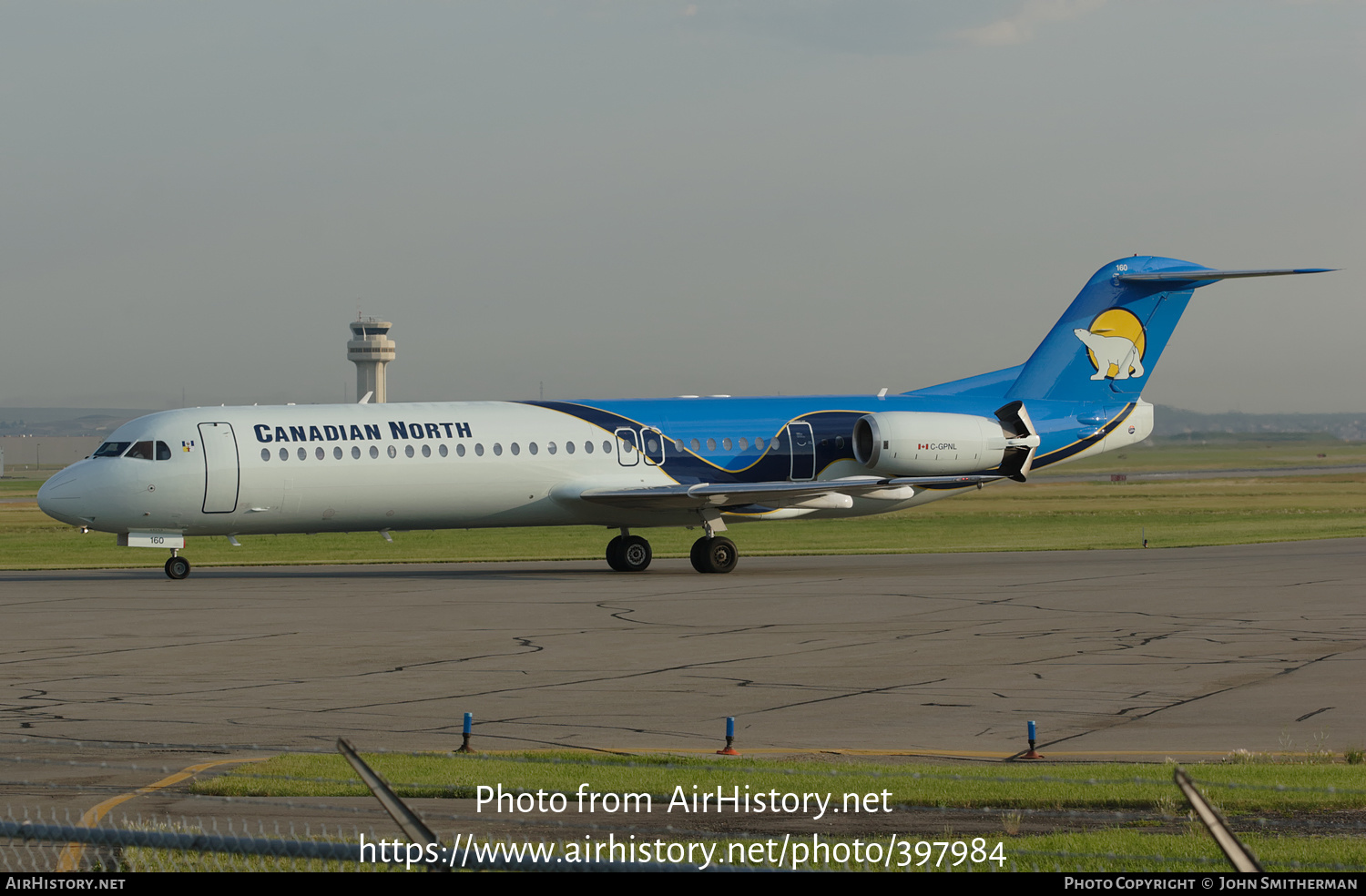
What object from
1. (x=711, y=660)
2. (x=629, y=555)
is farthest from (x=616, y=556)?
(x=711, y=660)

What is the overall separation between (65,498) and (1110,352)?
26.0m

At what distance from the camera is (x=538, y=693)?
1603 cm

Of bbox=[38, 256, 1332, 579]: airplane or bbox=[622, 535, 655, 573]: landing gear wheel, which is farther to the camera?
Answer: bbox=[622, 535, 655, 573]: landing gear wheel

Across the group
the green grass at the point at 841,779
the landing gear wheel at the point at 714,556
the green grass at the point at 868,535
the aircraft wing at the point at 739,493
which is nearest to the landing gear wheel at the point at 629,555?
the aircraft wing at the point at 739,493

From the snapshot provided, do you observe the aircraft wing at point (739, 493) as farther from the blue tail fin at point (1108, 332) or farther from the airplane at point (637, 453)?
the blue tail fin at point (1108, 332)

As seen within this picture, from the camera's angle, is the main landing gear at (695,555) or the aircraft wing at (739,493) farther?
the main landing gear at (695,555)

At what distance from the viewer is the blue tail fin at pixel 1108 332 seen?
1492 inches

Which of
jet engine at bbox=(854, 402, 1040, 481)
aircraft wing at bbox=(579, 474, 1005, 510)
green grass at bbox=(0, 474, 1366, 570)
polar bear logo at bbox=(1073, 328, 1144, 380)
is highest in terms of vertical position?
polar bear logo at bbox=(1073, 328, 1144, 380)

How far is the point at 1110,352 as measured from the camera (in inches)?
1500

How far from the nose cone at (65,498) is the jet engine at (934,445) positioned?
59.2 feet

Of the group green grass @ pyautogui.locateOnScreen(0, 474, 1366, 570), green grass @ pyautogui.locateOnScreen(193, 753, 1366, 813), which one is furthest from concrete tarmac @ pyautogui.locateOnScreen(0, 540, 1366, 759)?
green grass @ pyautogui.locateOnScreen(0, 474, 1366, 570)

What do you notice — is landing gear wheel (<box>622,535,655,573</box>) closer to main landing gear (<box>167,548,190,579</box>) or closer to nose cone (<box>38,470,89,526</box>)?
main landing gear (<box>167,548,190,579</box>)

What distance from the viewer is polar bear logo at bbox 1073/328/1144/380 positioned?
3803cm

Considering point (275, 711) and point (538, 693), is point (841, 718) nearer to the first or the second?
point (538, 693)
